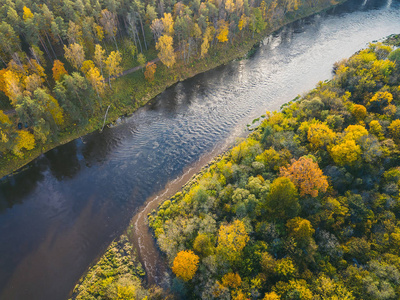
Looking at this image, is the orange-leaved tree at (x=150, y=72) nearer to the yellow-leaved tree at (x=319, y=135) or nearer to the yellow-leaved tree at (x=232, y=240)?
the yellow-leaved tree at (x=319, y=135)

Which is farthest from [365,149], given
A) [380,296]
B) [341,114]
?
[380,296]

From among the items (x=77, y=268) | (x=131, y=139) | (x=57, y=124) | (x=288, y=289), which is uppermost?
(x=57, y=124)

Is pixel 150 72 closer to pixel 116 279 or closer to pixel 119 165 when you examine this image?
pixel 119 165

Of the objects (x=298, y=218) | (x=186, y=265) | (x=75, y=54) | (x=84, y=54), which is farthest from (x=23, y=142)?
(x=298, y=218)

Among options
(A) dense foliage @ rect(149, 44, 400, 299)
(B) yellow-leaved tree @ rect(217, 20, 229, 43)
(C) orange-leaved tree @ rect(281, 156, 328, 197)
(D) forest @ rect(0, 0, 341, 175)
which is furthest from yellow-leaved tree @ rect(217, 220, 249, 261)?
(B) yellow-leaved tree @ rect(217, 20, 229, 43)

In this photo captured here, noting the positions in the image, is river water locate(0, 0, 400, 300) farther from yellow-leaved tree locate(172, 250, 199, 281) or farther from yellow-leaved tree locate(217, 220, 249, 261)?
yellow-leaved tree locate(217, 220, 249, 261)

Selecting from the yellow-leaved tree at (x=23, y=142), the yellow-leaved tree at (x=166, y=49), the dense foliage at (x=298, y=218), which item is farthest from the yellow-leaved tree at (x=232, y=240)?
the yellow-leaved tree at (x=166, y=49)

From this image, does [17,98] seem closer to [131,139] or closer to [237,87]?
[131,139]

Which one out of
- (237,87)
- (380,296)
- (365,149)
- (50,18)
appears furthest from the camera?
(237,87)
